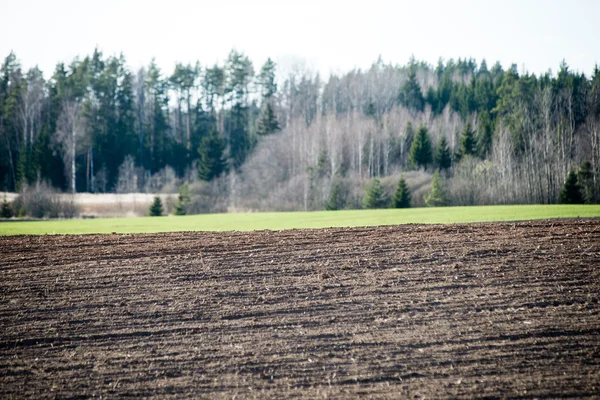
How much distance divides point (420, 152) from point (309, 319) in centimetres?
4959

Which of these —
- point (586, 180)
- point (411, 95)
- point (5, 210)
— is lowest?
point (5, 210)

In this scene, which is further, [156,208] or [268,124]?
[268,124]

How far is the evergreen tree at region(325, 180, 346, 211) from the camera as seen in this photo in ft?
162

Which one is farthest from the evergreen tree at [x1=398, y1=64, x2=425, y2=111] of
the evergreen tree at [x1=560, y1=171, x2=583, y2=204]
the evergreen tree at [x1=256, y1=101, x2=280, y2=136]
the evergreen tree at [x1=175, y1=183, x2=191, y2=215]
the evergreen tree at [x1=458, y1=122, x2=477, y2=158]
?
the evergreen tree at [x1=175, y1=183, x2=191, y2=215]

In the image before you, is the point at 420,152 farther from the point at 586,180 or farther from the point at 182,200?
the point at 182,200

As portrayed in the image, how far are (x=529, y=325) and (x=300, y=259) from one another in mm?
7424

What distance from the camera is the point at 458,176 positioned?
166ft

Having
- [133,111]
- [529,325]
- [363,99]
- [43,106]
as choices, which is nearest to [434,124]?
[363,99]

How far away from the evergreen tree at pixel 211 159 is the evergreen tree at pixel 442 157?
88.7 ft

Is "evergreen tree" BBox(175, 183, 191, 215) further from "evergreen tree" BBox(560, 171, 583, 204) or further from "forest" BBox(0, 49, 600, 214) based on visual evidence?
"evergreen tree" BBox(560, 171, 583, 204)

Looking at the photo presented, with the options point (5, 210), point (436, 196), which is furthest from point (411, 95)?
point (5, 210)

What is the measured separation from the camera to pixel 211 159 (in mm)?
64062

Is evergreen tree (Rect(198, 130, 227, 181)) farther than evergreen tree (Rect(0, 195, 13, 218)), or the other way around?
evergreen tree (Rect(198, 130, 227, 181))

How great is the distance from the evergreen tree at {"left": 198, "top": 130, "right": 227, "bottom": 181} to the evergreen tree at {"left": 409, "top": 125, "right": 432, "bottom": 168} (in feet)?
79.7
